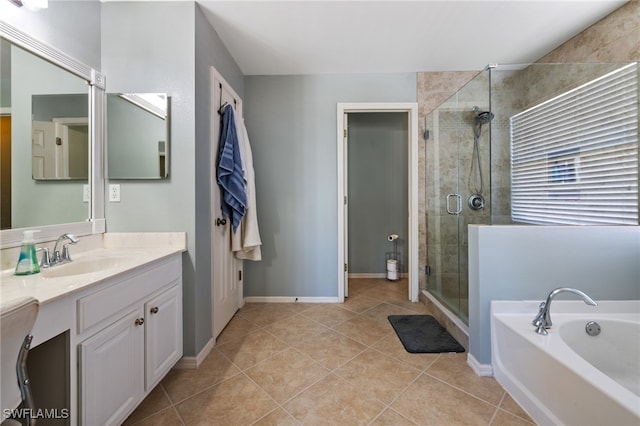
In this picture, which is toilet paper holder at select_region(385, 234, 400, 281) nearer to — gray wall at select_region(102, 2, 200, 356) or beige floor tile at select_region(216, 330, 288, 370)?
beige floor tile at select_region(216, 330, 288, 370)

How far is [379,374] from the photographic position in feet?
5.08

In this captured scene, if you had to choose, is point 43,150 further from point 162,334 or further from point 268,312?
point 268,312

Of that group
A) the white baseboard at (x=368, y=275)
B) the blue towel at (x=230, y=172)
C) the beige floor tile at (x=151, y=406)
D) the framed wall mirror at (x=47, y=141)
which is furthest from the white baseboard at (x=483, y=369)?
the framed wall mirror at (x=47, y=141)

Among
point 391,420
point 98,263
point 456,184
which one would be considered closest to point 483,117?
→ point 456,184

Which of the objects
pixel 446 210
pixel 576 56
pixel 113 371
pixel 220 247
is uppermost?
pixel 576 56

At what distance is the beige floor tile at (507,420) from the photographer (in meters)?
1.19

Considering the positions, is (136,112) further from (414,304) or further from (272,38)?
(414,304)

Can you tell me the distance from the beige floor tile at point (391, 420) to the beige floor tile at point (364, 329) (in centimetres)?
63

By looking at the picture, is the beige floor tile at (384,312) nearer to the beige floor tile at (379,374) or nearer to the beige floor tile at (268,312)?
the beige floor tile at (379,374)

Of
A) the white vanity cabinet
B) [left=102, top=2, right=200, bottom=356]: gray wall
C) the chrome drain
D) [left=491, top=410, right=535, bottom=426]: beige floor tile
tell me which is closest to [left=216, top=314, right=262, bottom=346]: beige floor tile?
[left=102, top=2, right=200, bottom=356]: gray wall

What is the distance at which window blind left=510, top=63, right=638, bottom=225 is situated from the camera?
158 centimetres

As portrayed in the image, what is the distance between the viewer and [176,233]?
1.62 meters

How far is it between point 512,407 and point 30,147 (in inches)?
111

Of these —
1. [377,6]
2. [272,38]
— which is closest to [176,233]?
[272,38]
